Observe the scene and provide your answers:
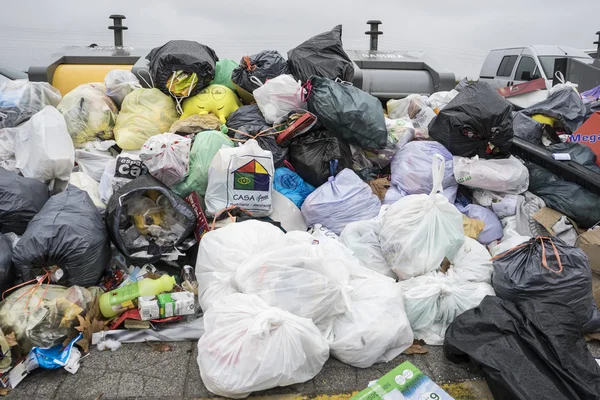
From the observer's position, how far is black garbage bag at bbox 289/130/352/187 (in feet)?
11.8

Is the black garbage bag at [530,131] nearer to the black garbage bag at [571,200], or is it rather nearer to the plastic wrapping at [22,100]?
the black garbage bag at [571,200]

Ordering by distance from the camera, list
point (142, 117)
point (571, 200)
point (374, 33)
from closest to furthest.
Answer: point (571, 200) < point (142, 117) < point (374, 33)

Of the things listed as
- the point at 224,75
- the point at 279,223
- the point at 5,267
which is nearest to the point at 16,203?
the point at 5,267

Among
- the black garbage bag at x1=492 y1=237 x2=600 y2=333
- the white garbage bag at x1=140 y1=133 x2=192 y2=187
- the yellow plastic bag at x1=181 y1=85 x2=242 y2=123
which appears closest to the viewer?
the black garbage bag at x1=492 y1=237 x2=600 y2=333

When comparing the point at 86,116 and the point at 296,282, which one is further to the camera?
the point at 86,116

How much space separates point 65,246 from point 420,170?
8.23 ft

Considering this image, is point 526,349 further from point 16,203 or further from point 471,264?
point 16,203

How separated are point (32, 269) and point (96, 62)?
3351mm

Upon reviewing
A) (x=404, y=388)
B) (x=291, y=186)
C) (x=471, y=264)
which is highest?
(x=291, y=186)

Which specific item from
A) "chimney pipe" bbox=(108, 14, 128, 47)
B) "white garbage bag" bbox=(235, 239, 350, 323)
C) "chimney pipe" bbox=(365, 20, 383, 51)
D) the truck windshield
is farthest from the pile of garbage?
the truck windshield

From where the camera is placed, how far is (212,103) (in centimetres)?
411

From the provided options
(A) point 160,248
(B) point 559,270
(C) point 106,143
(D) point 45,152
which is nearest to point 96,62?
(C) point 106,143

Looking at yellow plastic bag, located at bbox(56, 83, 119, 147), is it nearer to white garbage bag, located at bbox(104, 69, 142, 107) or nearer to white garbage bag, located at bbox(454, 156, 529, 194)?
white garbage bag, located at bbox(104, 69, 142, 107)

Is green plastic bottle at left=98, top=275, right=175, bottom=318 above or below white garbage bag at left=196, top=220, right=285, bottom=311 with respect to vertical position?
below
